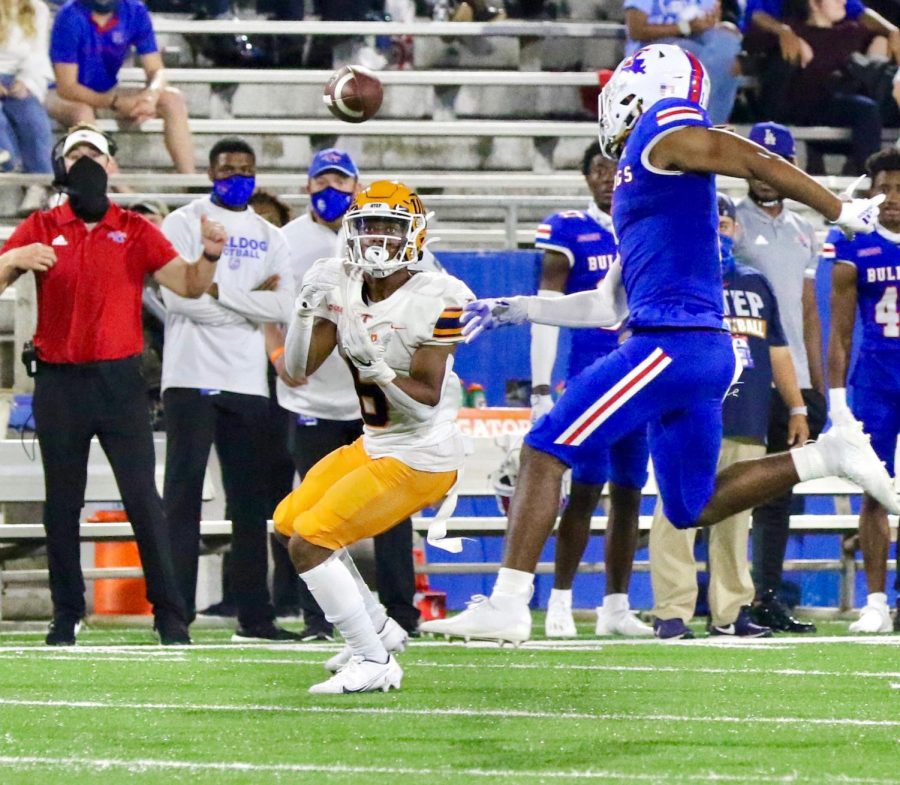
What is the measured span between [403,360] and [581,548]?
7.66ft

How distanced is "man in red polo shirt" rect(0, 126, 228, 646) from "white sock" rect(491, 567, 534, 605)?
231cm

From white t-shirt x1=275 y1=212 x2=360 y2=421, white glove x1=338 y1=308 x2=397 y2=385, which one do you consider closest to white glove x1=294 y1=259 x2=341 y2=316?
white glove x1=338 y1=308 x2=397 y2=385

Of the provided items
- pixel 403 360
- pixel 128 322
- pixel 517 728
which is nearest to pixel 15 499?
pixel 128 322

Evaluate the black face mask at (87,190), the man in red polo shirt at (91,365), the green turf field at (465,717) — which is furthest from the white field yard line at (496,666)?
the black face mask at (87,190)

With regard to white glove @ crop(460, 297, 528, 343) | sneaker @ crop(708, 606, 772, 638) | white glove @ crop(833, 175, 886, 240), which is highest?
white glove @ crop(833, 175, 886, 240)

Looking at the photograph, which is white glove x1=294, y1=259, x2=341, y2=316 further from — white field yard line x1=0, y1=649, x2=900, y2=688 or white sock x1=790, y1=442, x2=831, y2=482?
white sock x1=790, y1=442, x2=831, y2=482

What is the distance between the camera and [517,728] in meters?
4.59

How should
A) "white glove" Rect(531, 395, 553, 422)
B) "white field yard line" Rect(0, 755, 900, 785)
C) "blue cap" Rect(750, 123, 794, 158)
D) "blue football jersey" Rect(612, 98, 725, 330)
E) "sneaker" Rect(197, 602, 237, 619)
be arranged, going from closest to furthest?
"white field yard line" Rect(0, 755, 900, 785) < "blue football jersey" Rect(612, 98, 725, 330) < "white glove" Rect(531, 395, 553, 422) < "blue cap" Rect(750, 123, 794, 158) < "sneaker" Rect(197, 602, 237, 619)

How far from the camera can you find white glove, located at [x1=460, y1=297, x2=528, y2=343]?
548cm

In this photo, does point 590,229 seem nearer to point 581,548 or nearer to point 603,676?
point 581,548

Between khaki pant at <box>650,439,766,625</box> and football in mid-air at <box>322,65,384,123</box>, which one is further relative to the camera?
football in mid-air at <box>322,65,384,123</box>

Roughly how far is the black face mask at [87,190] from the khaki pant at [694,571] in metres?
2.45

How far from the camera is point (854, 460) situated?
558 cm

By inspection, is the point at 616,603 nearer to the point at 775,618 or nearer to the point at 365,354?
the point at 775,618
